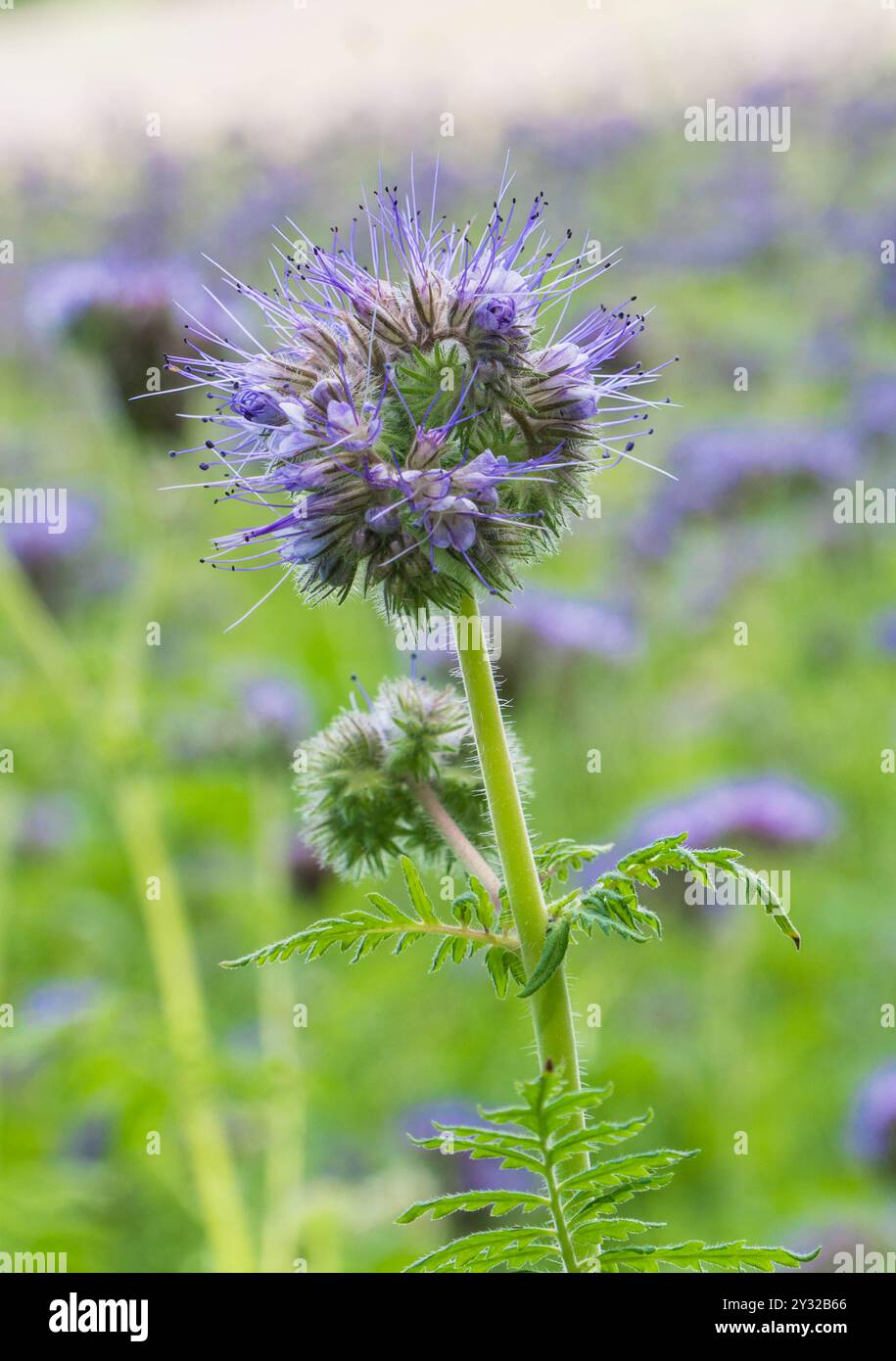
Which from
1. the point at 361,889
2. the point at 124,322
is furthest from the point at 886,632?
the point at 124,322

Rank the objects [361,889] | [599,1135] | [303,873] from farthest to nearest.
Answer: [361,889]
[303,873]
[599,1135]

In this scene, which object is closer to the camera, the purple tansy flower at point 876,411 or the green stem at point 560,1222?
the green stem at point 560,1222

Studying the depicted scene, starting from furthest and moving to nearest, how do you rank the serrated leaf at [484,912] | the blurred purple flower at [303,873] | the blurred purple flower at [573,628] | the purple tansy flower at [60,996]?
the blurred purple flower at [573,628]
the blurred purple flower at [303,873]
the purple tansy flower at [60,996]
the serrated leaf at [484,912]

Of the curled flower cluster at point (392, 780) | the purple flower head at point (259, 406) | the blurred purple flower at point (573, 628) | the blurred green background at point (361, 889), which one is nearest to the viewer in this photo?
the purple flower head at point (259, 406)

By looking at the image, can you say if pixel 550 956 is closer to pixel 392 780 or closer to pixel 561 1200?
pixel 561 1200

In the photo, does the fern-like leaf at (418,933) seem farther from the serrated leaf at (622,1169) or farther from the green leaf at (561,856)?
the serrated leaf at (622,1169)

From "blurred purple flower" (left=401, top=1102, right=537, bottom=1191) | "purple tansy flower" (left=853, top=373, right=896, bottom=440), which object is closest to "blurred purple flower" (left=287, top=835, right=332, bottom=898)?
"blurred purple flower" (left=401, top=1102, right=537, bottom=1191)

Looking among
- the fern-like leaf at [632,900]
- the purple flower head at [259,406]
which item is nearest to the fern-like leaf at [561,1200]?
the fern-like leaf at [632,900]
